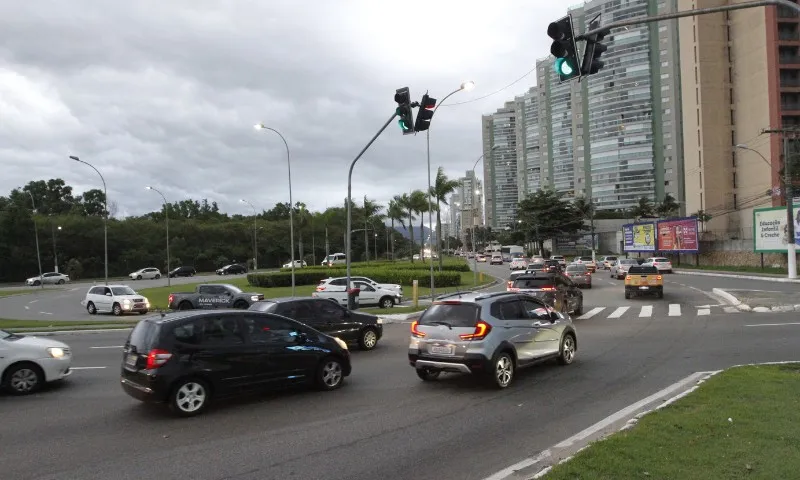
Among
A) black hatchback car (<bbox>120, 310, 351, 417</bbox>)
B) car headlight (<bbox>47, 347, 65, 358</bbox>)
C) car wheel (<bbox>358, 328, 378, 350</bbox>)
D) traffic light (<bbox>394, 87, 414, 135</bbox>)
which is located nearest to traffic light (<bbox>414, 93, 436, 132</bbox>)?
traffic light (<bbox>394, 87, 414, 135</bbox>)

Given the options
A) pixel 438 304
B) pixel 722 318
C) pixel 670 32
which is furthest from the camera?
pixel 670 32

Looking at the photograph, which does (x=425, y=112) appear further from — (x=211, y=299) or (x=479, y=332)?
(x=211, y=299)

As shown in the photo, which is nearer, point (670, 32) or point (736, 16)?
point (736, 16)

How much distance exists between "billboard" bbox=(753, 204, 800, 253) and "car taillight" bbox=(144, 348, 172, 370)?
4316 cm

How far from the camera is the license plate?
378 inches

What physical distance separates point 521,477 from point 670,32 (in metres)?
126

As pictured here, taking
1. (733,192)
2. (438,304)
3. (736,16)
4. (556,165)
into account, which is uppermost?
(736,16)

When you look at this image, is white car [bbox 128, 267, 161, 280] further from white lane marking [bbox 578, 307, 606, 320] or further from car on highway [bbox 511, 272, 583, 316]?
car on highway [bbox 511, 272, 583, 316]

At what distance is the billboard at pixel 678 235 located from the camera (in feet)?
179

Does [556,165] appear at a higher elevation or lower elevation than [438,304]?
higher

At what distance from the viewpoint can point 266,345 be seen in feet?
29.8

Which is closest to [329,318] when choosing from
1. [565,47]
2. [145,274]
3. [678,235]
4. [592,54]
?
[565,47]

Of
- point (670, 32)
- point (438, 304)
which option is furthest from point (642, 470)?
point (670, 32)

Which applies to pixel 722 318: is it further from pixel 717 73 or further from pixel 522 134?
pixel 522 134
